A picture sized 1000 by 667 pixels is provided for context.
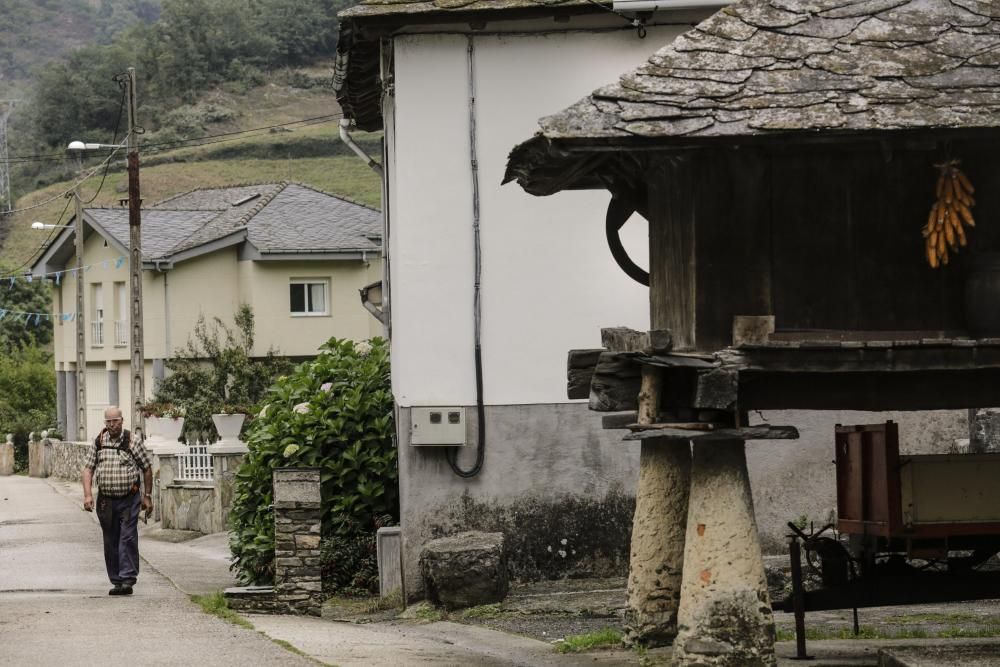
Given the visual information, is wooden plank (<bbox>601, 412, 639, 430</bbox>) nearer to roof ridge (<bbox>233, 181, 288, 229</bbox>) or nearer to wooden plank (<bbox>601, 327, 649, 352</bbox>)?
wooden plank (<bbox>601, 327, 649, 352</bbox>)

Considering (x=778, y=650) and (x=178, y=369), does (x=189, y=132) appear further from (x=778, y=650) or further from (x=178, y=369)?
(x=778, y=650)

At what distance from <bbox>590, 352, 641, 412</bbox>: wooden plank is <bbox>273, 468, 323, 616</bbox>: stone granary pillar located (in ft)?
15.8

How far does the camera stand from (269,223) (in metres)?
37.8

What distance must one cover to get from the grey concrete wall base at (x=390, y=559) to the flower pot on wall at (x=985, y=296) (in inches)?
297

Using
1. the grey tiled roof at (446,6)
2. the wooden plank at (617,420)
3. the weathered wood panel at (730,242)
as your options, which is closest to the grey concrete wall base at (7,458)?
the grey tiled roof at (446,6)

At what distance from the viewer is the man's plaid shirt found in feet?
45.4

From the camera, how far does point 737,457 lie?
30.2 feet

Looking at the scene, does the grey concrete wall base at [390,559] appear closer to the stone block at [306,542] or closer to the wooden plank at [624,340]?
the stone block at [306,542]

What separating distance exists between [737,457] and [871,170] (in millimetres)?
1840

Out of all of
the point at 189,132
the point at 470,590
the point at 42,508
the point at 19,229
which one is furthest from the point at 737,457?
the point at 189,132

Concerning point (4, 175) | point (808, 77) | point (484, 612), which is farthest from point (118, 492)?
point (4, 175)

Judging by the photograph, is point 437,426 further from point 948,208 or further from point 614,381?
point 948,208

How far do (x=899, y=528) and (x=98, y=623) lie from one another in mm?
5985

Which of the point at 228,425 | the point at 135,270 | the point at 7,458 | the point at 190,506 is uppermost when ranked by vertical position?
the point at 135,270
